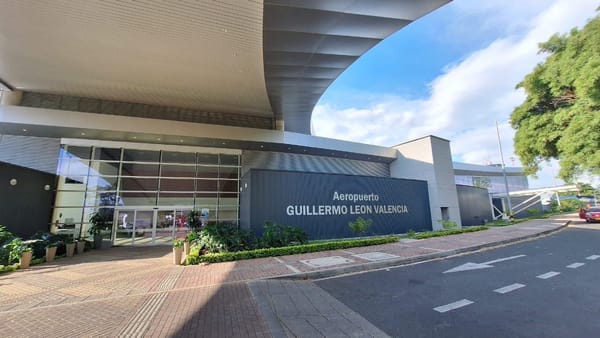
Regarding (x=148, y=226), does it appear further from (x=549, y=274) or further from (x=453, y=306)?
(x=549, y=274)

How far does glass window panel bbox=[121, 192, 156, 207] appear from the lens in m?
15.3

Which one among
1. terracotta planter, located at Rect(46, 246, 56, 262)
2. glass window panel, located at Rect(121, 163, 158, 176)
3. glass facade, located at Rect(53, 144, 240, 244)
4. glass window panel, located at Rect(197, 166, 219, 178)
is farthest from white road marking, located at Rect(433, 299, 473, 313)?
glass window panel, located at Rect(121, 163, 158, 176)

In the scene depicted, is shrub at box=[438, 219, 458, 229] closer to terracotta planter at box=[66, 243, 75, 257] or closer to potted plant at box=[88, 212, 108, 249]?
terracotta planter at box=[66, 243, 75, 257]

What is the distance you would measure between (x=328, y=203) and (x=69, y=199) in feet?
50.8

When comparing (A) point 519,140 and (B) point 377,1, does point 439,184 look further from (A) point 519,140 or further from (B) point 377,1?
(B) point 377,1

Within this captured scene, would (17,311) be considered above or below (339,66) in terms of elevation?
below

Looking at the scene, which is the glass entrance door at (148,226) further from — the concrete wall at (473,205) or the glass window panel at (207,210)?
the concrete wall at (473,205)

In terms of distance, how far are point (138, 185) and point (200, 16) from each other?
12.4 m

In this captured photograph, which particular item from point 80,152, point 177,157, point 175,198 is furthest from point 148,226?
point 80,152

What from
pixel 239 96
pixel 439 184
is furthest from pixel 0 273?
pixel 439 184

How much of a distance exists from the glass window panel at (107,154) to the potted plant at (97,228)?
141 inches

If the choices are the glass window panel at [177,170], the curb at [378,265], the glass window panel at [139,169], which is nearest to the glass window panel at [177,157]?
the glass window panel at [177,170]

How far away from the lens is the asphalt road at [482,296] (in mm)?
3469

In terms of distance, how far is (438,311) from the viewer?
160 inches
